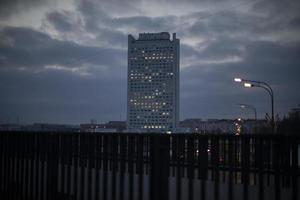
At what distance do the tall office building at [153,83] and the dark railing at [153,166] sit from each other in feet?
390

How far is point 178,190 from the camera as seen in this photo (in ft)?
16.1

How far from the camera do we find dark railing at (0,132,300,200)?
426 centimetres

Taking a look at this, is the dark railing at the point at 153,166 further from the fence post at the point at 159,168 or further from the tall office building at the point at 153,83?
the tall office building at the point at 153,83

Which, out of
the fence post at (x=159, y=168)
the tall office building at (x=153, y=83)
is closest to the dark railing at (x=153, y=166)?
the fence post at (x=159, y=168)

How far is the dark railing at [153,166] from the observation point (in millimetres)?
4258

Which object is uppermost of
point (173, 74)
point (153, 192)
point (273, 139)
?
point (173, 74)

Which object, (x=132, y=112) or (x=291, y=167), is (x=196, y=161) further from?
(x=132, y=112)

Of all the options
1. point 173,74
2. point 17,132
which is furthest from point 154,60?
point 17,132

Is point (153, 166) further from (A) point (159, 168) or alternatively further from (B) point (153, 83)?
(B) point (153, 83)

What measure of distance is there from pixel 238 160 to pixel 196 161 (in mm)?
522

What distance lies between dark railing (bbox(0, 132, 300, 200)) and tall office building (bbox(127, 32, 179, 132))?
11877 cm

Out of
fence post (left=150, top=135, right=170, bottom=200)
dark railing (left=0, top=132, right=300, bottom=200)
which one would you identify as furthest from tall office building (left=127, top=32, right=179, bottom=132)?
fence post (left=150, top=135, right=170, bottom=200)

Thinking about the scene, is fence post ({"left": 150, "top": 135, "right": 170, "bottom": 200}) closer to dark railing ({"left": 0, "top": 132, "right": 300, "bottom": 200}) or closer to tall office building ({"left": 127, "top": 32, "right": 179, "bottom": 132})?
dark railing ({"left": 0, "top": 132, "right": 300, "bottom": 200})

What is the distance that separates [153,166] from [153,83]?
442ft
